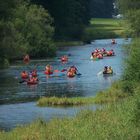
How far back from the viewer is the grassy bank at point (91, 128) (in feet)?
65.1

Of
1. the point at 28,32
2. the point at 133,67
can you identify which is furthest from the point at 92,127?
the point at 28,32

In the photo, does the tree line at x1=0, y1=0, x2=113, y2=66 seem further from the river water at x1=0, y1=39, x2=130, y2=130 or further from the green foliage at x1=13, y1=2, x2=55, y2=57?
the river water at x1=0, y1=39, x2=130, y2=130

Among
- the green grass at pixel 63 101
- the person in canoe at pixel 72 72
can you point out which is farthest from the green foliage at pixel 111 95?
→ the person in canoe at pixel 72 72

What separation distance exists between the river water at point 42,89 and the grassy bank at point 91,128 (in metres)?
5.69

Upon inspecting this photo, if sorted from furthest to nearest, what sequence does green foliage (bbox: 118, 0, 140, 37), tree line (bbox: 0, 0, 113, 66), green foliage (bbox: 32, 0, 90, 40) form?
green foliage (bbox: 32, 0, 90, 40) → tree line (bbox: 0, 0, 113, 66) → green foliage (bbox: 118, 0, 140, 37)

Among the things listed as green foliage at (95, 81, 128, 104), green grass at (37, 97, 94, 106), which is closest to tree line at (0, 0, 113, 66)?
green grass at (37, 97, 94, 106)

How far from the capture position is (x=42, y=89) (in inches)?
1993

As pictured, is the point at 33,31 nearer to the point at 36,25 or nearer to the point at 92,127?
the point at 36,25

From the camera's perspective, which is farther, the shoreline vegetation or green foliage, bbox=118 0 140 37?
the shoreline vegetation

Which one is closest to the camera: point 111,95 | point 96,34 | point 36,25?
point 111,95

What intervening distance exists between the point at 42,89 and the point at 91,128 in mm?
28919

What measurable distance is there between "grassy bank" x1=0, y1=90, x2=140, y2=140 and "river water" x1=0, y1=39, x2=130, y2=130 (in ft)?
18.7

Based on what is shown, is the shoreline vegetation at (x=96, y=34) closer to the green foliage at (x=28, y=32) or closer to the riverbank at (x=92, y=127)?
the green foliage at (x=28, y=32)

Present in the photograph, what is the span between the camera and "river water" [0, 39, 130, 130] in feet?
115
